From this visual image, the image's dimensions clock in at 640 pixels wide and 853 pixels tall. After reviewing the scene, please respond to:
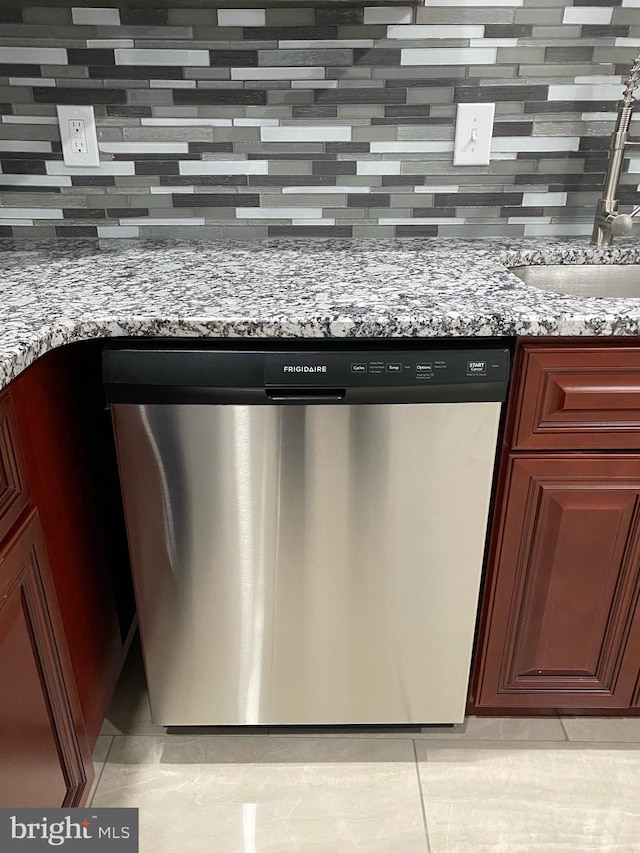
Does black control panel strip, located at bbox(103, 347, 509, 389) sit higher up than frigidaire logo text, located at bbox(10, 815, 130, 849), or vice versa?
black control panel strip, located at bbox(103, 347, 509, 389)

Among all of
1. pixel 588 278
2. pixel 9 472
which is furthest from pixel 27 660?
pixel 588 278

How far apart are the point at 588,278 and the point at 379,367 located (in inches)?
29.2

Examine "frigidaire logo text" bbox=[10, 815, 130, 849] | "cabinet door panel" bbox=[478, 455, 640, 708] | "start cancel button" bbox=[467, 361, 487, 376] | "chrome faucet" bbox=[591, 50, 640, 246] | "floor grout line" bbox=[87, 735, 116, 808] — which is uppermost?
"chrome faucet" bbox=[591, 50, 640, 246]

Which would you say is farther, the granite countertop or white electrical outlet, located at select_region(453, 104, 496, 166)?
white electrical outlet, located at select_region(453, 104, 496, 166)

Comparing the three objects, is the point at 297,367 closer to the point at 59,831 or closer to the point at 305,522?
the point at 305,522

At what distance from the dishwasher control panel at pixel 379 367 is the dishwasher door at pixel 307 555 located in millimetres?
50

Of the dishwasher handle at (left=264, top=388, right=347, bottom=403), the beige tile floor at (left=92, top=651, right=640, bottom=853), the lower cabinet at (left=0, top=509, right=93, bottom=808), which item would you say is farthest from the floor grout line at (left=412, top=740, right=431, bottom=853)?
the dishwasher handle at (left=264, top=388, right=347, bottom=403)

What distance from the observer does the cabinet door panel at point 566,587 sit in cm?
122

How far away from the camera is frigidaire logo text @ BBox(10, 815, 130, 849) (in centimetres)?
103

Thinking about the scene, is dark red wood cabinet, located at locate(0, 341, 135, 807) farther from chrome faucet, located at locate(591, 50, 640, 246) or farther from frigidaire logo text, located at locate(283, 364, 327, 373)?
chrome faucet, located at locate(591, 50, 640, 246)

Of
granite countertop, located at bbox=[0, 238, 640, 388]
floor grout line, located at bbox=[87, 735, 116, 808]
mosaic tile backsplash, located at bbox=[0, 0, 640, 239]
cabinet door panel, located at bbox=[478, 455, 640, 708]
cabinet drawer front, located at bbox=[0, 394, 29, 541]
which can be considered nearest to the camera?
cabinet drawer front, located at bbox=[0, 394, 29, 541]

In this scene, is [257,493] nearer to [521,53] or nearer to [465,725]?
[465,725]

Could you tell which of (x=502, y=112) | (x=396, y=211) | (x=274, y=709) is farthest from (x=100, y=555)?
(x=502, y=112)

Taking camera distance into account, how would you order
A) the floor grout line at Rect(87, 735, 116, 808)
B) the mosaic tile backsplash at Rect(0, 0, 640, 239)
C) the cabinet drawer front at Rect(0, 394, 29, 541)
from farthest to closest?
the mosaic tile backsplash at Rect(0, 0, 640, 239), the floor grout line at Rect(87, 735, 116, 808), the cabinet drawer front at Rect(0, 394, 29, 541)
